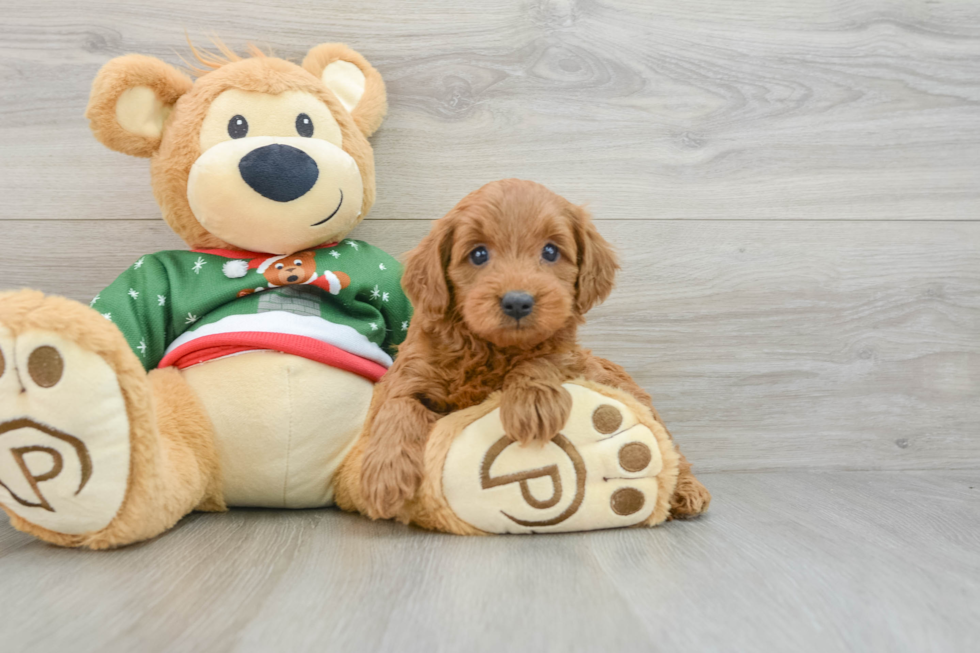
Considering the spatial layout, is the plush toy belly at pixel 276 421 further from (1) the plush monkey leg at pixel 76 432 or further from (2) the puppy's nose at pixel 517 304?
(2) the puppy's nose at pixel 517 304

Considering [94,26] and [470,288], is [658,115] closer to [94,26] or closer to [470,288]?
[470,288]

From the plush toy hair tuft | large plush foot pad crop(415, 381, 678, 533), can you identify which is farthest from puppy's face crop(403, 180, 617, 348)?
the plush toy hair tuft

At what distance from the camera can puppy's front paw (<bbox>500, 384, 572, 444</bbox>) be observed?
811 millimetres

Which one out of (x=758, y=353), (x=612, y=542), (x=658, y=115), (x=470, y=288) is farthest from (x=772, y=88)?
(x=612, y=542)

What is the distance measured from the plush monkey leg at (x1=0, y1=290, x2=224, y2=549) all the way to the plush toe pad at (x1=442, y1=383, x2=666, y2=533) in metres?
0.36

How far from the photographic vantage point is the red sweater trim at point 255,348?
0.93 meters

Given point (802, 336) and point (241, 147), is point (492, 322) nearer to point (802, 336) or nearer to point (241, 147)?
point (241, 147)

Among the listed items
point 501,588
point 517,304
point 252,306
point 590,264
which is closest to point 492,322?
point 517,304

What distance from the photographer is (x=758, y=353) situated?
4.26ft

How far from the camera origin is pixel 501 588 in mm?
695

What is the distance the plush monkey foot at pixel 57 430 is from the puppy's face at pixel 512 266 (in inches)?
15.2

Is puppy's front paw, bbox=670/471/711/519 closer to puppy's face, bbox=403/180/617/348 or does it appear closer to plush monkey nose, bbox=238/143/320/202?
puppy's face, bbox=403/180/617/348

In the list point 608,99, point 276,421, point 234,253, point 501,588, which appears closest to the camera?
point 501,588

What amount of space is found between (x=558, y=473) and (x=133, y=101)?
810 millimetres
